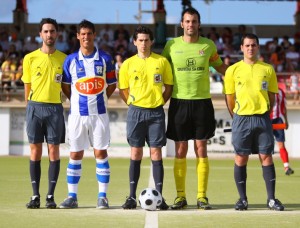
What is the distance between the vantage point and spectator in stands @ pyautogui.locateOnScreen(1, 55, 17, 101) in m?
25.9

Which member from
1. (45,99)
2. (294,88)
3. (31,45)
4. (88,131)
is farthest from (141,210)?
(31,45)

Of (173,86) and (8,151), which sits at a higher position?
(173,86)

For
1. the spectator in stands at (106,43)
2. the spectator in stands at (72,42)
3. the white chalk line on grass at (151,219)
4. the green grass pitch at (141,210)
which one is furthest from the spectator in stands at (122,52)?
the white chalk line on grass at (151,219)

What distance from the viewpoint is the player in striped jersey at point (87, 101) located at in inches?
423

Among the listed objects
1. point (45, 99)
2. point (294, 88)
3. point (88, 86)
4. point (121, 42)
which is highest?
point (121, 42)

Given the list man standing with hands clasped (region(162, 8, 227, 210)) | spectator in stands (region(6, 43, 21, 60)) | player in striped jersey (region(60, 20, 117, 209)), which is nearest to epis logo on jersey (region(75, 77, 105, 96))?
player in striped jersey (region(60, 20, 117, 209))

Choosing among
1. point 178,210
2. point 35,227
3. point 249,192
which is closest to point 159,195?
point 178,210

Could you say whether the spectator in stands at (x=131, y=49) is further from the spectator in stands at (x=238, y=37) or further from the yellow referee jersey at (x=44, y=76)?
the yellow referee jersey at (x=44, y=76)

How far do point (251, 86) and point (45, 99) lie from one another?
2503 millimetres

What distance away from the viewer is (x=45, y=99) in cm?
1094

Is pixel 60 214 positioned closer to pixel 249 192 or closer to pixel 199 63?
pixel 199 63

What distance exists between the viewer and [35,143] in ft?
36.2

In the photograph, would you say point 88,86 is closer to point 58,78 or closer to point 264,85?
point 58,78

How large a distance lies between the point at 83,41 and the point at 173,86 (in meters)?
1.23
